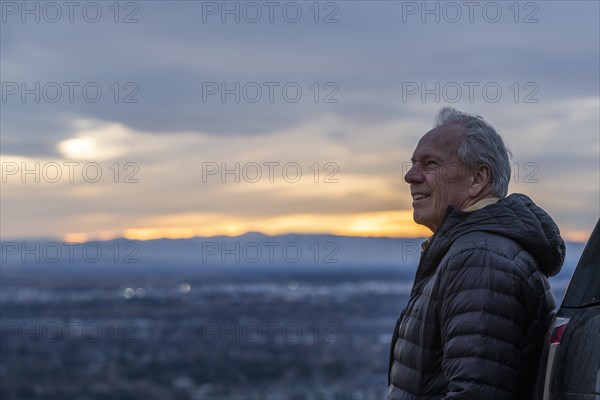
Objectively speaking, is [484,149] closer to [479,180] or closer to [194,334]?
[479,180]

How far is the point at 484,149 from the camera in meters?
3.62

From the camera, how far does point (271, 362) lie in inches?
1998

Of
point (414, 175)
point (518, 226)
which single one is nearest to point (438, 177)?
point (414, 175)

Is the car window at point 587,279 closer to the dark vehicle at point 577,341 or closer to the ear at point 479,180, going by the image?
the dark vehicle at point 577,341

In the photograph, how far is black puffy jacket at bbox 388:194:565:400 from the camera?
3.31 metres

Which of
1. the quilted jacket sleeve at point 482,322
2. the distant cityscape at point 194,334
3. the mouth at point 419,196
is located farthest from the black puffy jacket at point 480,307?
the distant cityscape at point 194,334

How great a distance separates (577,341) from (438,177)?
774mm

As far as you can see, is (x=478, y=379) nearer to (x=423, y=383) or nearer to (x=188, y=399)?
(x=423, y=383)

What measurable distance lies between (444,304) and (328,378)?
4287 centimetres

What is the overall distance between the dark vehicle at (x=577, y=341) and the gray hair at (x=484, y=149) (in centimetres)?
41

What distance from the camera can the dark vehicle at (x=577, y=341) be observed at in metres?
3.04

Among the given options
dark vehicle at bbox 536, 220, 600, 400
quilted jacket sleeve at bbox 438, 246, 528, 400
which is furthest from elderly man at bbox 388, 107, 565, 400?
dark vehicle at bbox 536, 220, 600, 400

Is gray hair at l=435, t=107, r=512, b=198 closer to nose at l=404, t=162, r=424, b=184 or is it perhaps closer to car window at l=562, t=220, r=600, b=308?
nose at l=404, t=162, r=424, b=184

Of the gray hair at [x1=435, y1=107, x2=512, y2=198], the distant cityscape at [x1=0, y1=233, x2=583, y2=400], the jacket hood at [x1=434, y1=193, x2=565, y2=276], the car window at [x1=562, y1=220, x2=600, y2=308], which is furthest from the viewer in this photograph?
the distant cityscape at [x1=0, y1=233, x2=583, y2=400]
